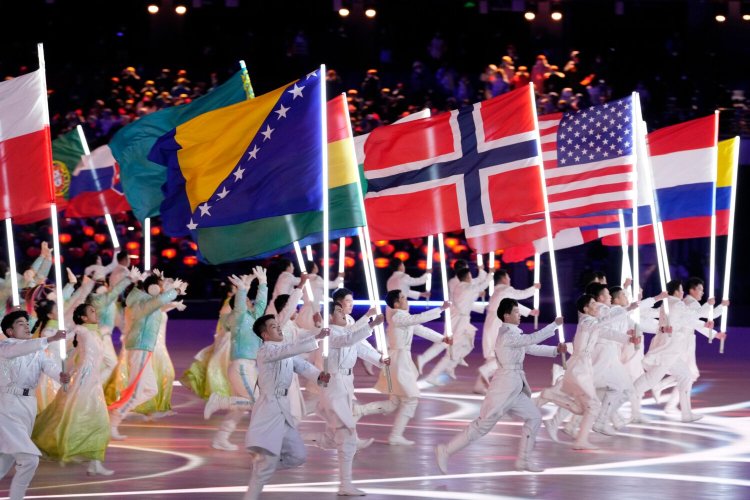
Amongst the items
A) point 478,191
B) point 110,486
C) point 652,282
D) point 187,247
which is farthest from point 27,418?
point 652,282

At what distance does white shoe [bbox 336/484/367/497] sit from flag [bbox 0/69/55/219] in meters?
3.99

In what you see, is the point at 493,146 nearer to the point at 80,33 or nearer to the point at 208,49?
the point at 208,49

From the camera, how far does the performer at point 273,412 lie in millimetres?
10562

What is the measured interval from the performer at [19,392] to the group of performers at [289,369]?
0.01 meters

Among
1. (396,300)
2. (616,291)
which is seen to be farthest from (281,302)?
(616,291)

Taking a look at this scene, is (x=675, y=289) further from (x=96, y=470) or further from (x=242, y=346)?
(x=96, y=470)

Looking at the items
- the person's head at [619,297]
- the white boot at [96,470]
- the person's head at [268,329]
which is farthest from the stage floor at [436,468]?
the person's head at [619,297]

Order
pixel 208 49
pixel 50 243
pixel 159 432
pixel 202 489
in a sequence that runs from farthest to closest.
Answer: pixel 208 49
pixel 50 243
pixel 159 432
pixel 202 489

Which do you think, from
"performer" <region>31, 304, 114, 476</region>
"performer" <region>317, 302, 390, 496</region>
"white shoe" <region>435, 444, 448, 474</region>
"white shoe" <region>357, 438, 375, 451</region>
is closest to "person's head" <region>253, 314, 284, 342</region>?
"performer" <region>317, 302, 390, 496</region>

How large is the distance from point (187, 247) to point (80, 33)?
748 cm

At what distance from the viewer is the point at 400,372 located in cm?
1458

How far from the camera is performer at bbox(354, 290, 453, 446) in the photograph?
14172 mm

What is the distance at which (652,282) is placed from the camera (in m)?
30.0

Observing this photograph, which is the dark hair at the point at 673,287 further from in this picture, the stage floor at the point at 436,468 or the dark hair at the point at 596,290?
the dark hair at the point at 596,290
